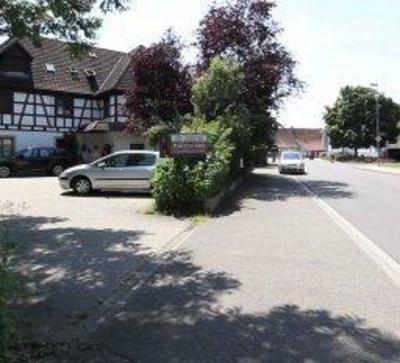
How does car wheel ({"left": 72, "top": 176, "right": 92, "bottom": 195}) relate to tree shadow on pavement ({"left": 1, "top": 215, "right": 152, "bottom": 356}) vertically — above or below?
above

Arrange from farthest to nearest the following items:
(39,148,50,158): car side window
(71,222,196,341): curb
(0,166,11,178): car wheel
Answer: (39,148,50,158): car side window → (0,166,11,178): car wheel → (71,222,196,341): curb

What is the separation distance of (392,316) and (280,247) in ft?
17.3

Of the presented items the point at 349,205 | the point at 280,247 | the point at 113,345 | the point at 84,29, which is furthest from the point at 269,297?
the point at 349,205

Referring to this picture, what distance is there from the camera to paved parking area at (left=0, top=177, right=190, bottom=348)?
8.34m

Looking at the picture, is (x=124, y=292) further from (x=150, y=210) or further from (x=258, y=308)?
(x=150, y=210)

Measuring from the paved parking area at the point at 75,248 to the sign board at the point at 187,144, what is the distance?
1.84 meters

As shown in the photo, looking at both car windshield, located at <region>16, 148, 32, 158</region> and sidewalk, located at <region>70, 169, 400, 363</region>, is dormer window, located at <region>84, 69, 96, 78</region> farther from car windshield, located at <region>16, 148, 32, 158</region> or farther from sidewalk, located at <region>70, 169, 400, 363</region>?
sidewalk, located at <region>70, 169, 400, 363</region>

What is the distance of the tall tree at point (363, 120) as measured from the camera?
98875mm

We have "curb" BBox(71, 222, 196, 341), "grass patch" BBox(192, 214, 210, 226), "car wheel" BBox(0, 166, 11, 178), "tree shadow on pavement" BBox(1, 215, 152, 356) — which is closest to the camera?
Answer: "curb" BBox(71, 222, 196, 341)

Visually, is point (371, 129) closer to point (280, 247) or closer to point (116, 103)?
point (116, 103)

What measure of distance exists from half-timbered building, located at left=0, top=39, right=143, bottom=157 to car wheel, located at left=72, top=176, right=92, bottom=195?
19.9 metres

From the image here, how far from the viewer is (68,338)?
277 inches

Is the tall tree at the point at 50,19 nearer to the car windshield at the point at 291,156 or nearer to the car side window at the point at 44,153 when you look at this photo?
the car side window at the point at 44,153

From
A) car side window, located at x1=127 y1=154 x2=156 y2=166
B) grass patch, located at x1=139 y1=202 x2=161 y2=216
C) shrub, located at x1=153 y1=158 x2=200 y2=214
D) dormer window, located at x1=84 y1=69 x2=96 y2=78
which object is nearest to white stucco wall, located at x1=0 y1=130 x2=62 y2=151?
dormer window, located at x1=84 y1=69 x2=96 y2=78
